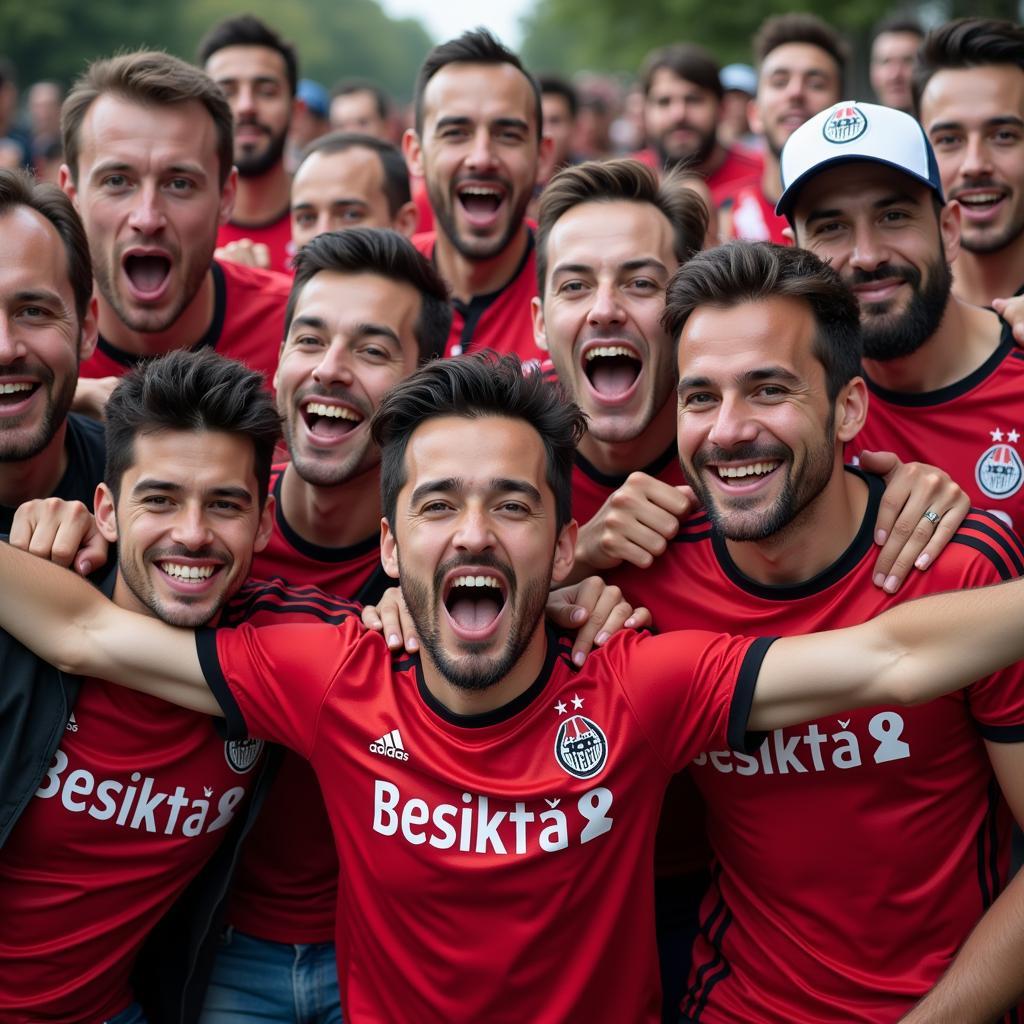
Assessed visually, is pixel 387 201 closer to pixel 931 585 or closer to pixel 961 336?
pixel 961 336

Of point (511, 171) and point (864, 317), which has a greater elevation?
point (511, 171)

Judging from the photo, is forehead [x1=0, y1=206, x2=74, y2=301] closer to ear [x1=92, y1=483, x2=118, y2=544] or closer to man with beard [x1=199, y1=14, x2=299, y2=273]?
ear [x1=92, y1=483, x2=118, y2=544]

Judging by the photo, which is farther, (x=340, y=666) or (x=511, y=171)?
(x=511, y=171)

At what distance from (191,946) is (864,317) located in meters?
3.14

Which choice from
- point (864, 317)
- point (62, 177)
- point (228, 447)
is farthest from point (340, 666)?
point (62, 177)

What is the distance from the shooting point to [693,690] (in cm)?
388

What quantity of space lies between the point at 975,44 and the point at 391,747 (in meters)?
3.97

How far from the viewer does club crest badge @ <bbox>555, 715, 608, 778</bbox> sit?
3906 millimetres

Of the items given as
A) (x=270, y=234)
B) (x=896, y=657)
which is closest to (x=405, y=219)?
(x=270, y=234)

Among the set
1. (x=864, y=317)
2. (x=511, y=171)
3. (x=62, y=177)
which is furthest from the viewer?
(x=511, y=171)

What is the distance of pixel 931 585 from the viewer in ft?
13.0

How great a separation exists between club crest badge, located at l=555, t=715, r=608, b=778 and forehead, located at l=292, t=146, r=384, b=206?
4048mm

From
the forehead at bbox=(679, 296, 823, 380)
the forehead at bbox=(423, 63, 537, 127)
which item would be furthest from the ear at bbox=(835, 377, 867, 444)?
the forehead at bbox=(423, 63, 537, 127)

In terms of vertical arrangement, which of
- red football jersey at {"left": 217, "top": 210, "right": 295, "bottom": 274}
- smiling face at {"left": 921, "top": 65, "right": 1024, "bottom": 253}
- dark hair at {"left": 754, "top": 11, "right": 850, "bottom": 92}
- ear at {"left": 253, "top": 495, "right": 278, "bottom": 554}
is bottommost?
ear at {"left": 253, "top": 495, "right": 278, "bottom": 554}
